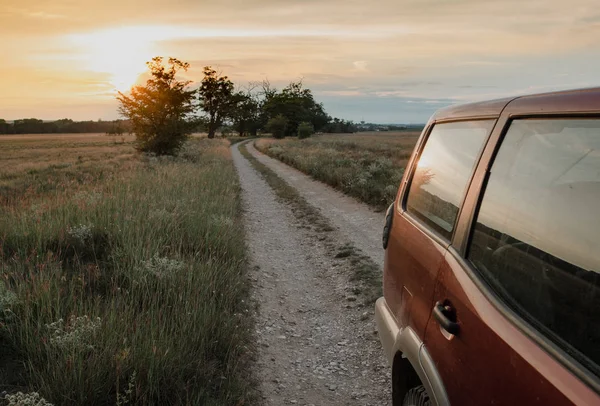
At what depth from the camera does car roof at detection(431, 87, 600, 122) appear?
57.2 inches

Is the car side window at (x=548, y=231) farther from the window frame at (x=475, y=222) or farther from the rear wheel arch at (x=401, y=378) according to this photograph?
the rear wheel arch at (x=401, y=378)

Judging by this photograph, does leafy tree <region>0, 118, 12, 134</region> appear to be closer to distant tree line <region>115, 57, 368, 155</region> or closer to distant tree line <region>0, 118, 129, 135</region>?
distant tree line <region>0, 118, 129, 135</region>

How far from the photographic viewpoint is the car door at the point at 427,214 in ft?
7.27

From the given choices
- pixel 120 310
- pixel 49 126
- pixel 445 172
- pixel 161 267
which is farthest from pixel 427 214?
pixel 49 126

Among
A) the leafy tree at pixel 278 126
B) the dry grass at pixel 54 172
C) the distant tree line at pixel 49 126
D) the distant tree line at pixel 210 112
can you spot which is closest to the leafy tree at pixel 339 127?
the distant tree line at pixel 210 112

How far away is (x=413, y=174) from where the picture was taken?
3191 millimetres

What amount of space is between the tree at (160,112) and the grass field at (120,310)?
67.7 feet

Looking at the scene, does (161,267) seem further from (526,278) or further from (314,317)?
(526,278)

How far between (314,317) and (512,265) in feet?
13.2

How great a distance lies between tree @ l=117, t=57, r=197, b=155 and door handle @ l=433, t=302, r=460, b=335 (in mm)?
27032

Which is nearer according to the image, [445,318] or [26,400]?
[445,318]

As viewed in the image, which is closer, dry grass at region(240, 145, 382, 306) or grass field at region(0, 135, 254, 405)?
grass field at region(0, 135, 254, 405)

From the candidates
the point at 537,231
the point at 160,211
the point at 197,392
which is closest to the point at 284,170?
the point at 160,211

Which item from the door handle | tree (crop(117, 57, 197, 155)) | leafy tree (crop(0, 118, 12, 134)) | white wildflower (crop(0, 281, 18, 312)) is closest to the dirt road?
the door handle
